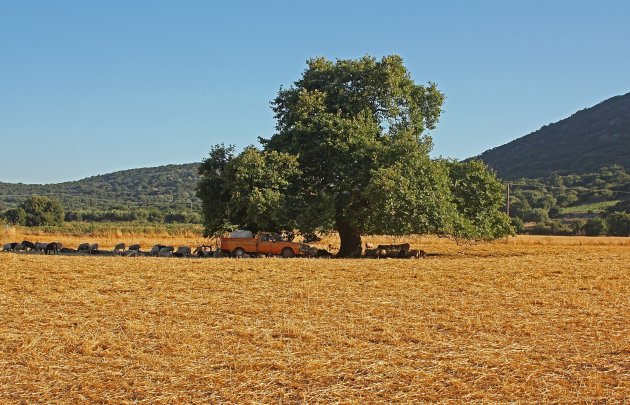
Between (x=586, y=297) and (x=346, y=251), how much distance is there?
2119cm

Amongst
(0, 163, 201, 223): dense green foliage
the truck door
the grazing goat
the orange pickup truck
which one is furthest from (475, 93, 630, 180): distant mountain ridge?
the grazing goat

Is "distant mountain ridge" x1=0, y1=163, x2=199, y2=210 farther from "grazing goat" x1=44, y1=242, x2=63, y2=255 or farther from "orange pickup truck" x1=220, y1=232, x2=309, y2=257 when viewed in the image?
"orange pickup truck" x1=220, y1=232, x2=309, y2=257

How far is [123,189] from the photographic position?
177 m

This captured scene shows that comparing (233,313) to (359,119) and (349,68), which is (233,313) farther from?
(349,68)

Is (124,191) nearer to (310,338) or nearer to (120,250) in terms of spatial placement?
(120,250)

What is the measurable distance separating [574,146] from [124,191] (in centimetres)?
12269

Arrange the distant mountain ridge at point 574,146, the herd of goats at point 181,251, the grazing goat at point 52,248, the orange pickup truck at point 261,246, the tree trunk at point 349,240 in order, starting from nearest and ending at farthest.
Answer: the orange pickup truck at point 261,246
the herd of goats at point 181,251
the grazing goat at point 52,248
the tree trunk at point 349,240
the distant mountain ridge at point 574,146

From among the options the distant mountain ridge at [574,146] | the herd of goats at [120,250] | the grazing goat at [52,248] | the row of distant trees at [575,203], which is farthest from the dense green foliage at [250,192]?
the distant mountain ridge at [574,146]

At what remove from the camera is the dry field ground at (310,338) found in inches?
328

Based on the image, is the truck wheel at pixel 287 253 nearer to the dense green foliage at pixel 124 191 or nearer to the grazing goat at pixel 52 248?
the grazing goat at pixel 52 248

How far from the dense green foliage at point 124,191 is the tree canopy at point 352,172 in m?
88.1

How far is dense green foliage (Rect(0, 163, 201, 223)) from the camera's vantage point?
5679 inches

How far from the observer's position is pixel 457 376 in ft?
29.4

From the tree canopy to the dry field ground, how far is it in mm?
11267
